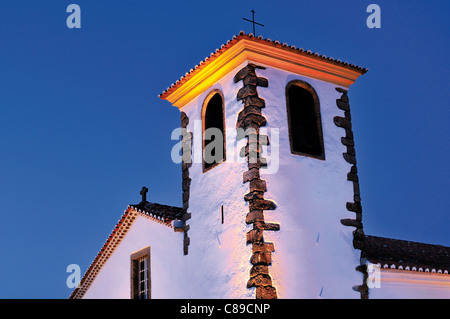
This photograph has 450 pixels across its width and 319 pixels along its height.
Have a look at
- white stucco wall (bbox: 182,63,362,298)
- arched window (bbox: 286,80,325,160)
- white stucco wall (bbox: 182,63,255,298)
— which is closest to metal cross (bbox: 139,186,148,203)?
white stucco wall (bbox: 182,63,255,298)

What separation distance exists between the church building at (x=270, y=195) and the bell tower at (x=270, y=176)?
0.02m

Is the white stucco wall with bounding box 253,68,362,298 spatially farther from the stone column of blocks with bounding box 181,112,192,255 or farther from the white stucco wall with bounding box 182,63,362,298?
the stone column of blocks with bounding box 181,112,192,255

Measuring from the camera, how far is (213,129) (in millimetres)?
13820

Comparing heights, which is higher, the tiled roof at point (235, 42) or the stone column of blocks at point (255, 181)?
the tiled roof at point (235, 42)

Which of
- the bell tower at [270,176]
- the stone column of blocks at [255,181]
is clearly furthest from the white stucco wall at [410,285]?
the stone column of blocks at [255,181]

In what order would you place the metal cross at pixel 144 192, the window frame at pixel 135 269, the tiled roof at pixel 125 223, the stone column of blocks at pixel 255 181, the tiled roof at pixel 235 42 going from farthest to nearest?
the metal cross at pixel 144 192 → the window frame at pixel 135 269 → the tiled roof at pixel 125 223 → the tiled roof at pixel 235 42 → the stone column of blocks at pixel 255 181

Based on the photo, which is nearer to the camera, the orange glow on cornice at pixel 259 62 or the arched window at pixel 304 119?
the orange glow on cornice at pixel 259 62

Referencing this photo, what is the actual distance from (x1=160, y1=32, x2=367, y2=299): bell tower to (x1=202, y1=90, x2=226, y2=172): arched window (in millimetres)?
24

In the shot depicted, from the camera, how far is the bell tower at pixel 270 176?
1182 centimetres

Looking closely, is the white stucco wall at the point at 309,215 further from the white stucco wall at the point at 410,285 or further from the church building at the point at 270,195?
the white stucco wall at the point at 410,285

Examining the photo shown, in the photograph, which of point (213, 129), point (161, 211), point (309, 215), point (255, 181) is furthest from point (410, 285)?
point (161, 211)

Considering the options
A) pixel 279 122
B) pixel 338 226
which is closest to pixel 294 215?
pixel 338 226

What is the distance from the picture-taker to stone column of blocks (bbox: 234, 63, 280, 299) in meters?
11.4
